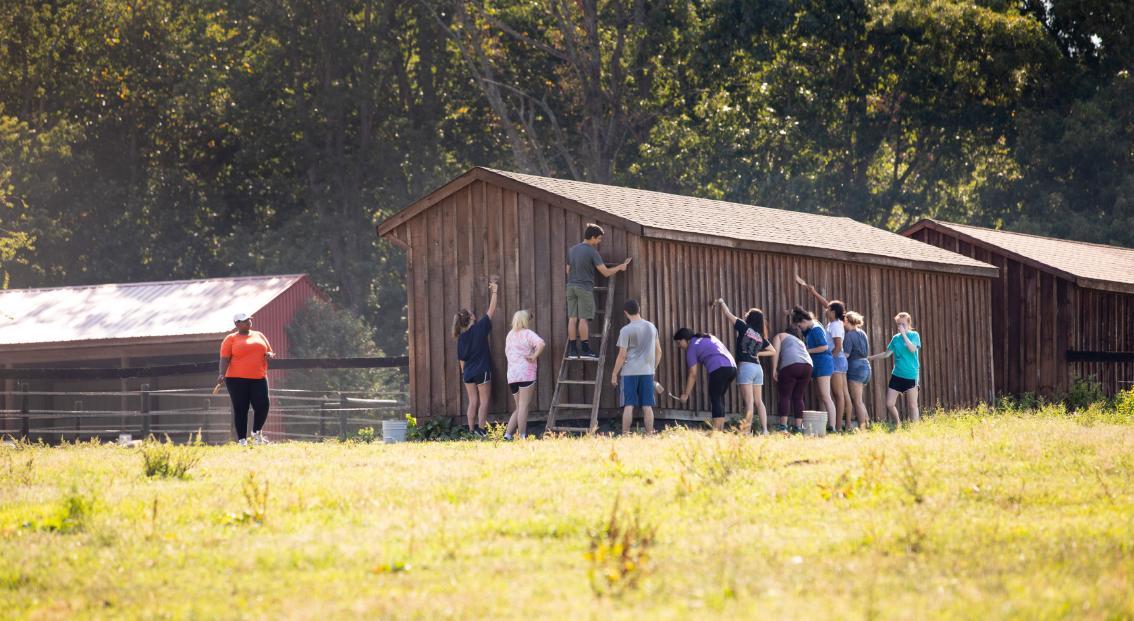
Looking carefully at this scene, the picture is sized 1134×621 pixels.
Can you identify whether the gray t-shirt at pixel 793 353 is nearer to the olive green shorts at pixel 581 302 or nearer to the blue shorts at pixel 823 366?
the blue shorts at pixel 823 366

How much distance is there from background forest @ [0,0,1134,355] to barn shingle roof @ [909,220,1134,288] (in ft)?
39.2

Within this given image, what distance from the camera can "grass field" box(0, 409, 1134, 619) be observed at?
23.4 feet

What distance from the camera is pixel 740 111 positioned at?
42.3 m

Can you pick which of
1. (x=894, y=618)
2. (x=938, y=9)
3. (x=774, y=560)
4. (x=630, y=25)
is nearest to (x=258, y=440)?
(x=774, y=560)

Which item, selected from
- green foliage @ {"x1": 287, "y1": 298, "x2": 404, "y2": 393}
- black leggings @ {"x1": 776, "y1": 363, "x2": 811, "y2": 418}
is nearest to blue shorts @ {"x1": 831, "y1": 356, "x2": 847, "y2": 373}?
black leggings @ {"x1": 776, "y1": 363, "x2": 811, "y2": 418}

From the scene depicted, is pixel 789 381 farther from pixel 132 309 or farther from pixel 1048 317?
pixel 132 309

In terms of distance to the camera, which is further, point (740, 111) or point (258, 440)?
point (740, 111)

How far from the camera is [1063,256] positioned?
28344 millimetres

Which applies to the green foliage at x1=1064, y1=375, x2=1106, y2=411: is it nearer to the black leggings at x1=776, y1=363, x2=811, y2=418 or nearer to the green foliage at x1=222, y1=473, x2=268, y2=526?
the black leggings at x1=776, y1=363, x2=811, y2=418

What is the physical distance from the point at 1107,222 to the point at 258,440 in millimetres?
32100

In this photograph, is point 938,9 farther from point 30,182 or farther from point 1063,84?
point 30,182

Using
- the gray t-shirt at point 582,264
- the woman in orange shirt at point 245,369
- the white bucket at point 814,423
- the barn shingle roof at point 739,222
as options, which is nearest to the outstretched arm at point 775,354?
the white bucket at point 814,423

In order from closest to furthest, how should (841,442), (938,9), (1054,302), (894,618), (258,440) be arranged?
(894,618)
(841,442)
(258,440)
(1054,302)
(938,9)

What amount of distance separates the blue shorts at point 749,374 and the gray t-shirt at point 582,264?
210cm
